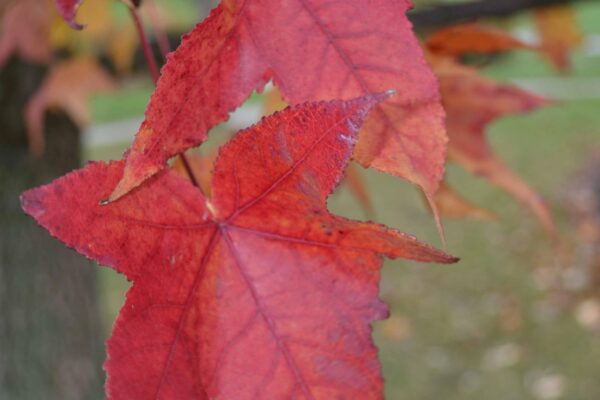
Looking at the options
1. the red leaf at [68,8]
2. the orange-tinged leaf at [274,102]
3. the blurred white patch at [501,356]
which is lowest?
the blurred white patch at [501,356]

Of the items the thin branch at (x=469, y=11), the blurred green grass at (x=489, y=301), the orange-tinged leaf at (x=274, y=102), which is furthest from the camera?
the blurred green grass at (x=489, y=301)

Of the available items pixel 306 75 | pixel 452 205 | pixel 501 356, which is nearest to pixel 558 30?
pixel 452 205

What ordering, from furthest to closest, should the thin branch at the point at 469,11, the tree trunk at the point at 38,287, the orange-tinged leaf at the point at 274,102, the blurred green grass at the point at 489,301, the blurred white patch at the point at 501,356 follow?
the blurred white patch at the point at 501,356 < the blurred green grass at the point at 489,301 < the tree trunk at the point at 38,287 < the thin branch at the point at 469,11 < the orange-tinged leaf at the point at 274,102

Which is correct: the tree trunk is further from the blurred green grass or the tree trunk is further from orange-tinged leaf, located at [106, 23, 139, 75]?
the blurred green grass

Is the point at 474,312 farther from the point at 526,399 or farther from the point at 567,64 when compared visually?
the point at 567,64

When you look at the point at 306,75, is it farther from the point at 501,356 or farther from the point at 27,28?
the point at 501,356

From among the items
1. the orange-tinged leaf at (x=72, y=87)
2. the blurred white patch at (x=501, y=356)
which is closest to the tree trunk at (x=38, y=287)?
the orange-tinged leaf at (x=72, y=87)

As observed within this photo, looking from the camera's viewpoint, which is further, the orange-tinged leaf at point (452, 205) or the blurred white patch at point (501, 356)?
the blurred white patch at point (501, 356)

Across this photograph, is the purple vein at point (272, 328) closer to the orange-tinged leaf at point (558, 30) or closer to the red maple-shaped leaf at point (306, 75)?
the red maple-shaped leaf at point (306, 75)
